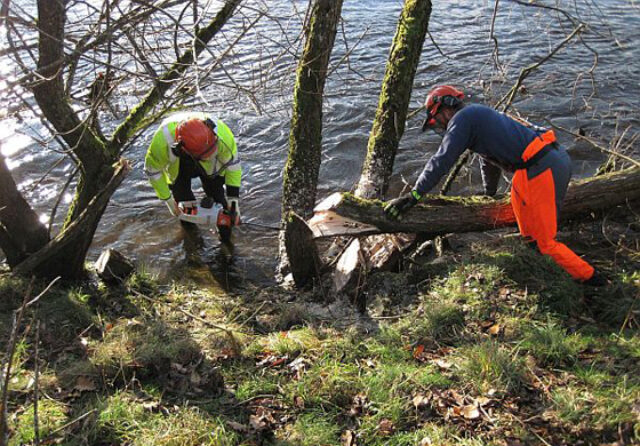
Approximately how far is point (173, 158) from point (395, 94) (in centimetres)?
255

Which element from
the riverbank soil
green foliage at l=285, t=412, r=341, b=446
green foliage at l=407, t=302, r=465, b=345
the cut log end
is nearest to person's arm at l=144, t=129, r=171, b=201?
the riverbank soil

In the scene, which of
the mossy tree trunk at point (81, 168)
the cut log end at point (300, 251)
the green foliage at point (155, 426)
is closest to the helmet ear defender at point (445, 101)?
the cut log end at point (300, 251)

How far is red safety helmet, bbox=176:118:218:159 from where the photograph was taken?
5.22m

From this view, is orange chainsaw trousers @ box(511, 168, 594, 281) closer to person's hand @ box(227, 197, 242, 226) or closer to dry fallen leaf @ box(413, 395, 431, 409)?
dry fallen leaf @ box(413, 395, 431, 409)

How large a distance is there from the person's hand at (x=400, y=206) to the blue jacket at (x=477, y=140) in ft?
0.37

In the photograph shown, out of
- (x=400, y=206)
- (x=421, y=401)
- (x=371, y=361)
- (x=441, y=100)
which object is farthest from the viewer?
(x=400, y=206)

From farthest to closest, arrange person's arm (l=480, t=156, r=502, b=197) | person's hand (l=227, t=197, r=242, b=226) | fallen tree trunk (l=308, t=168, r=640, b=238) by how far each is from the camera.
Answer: person's hand (l=227, t=197, r=242, b=226)
person's arm (l=480, t=156, r=502, b=197)
fallen tree trunk (l=308, t=168, r=640, b=238)

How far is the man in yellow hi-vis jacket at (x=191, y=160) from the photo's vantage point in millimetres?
5285

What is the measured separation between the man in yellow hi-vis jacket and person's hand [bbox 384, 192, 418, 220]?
2.11 m

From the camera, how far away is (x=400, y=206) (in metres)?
Answer: 4.42

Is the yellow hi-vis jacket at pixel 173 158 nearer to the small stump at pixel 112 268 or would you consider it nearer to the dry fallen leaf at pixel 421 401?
the small stump at pixel 112 268

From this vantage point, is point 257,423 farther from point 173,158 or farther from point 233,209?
point 173,158

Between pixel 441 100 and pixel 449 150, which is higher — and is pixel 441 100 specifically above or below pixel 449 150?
above

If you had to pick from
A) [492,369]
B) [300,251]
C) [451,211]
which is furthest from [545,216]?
[300,251]
